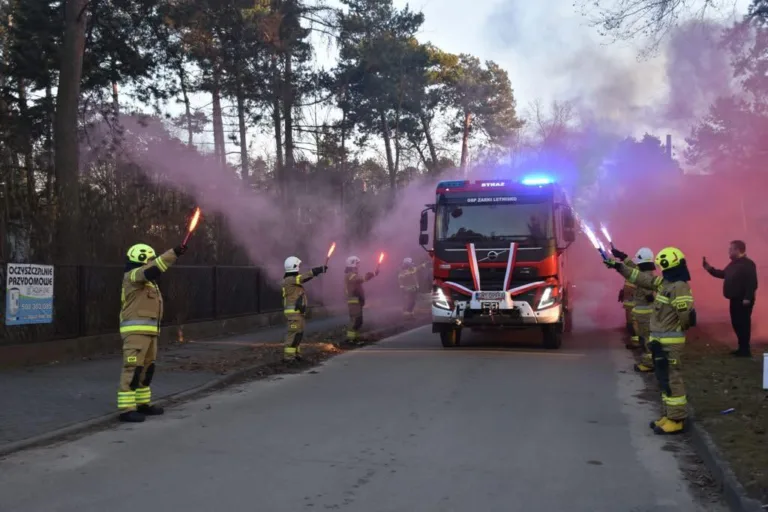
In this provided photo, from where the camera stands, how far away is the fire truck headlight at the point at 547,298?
39.9 ft

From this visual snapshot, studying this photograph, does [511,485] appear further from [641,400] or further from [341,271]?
[341,271]

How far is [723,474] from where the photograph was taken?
4.94 meters

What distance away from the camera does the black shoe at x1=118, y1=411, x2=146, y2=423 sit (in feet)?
23.3

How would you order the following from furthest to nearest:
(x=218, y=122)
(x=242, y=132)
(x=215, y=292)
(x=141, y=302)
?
(x=242, y=132) < (x=218, y=122) < (x=215, y=292) < (x=141, y=302)

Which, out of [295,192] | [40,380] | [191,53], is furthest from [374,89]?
[40,380]

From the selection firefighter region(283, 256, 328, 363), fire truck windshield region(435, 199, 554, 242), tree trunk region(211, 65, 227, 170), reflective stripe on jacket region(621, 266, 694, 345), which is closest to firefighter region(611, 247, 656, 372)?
fire truck windshield region(435, 199, 554, 242)

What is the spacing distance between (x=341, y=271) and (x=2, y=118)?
38.8 feet

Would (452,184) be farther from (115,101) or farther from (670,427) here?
(115,101)

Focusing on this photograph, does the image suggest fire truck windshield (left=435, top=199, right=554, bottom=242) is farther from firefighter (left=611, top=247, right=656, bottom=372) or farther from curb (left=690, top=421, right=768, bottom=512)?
curb (left=690, top=421, right=768, bottom=512)

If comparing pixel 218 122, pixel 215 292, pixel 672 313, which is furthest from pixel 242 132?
pixel 672 313

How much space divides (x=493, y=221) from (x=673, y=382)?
6460mm

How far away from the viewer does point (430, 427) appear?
686 cm

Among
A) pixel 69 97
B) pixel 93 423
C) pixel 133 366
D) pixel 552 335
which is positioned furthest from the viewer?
pixel 69 97

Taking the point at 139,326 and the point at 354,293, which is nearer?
the point at 139,326
